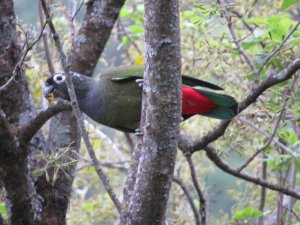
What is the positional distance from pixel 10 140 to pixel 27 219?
1.31ft

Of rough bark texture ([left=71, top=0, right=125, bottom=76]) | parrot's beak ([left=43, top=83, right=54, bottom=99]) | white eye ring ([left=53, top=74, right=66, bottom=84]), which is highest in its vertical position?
rough bark texture ([left=71, top=0, right=125, bottom=76])

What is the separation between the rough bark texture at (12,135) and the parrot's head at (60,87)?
36cm

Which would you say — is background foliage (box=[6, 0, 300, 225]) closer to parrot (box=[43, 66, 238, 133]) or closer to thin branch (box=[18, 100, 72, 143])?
parrot (box=[43, 66, 238, 133])

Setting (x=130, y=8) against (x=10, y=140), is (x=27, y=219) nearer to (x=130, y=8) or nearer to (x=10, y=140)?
(x=10, y=140)

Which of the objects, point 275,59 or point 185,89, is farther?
point 185,89

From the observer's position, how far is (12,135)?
2486 millimetres

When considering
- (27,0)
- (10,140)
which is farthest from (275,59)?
(27,0)

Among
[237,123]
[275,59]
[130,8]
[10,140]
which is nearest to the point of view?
[10,140]

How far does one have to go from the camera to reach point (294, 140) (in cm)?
343

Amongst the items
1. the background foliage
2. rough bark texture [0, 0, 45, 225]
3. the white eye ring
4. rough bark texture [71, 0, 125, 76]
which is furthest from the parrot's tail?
rough bark texture [0, 0, 45, 225]

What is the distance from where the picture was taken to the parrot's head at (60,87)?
3282mm

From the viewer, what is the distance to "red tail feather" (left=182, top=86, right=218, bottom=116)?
3213 mm

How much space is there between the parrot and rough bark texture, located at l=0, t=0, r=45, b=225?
371 millimetres

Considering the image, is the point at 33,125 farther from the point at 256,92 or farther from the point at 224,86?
the point at 224,86
